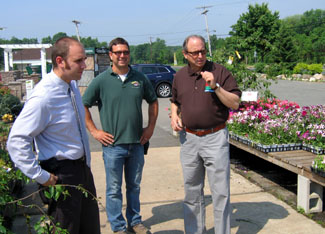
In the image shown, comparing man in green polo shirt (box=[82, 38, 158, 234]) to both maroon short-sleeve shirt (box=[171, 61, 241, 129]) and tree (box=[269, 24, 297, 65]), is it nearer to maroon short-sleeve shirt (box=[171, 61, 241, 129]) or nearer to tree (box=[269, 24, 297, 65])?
maroon short-sleeve shirt (box=[171, 61, 241, 129])

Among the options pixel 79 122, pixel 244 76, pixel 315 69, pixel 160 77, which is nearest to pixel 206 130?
pixel 79 122

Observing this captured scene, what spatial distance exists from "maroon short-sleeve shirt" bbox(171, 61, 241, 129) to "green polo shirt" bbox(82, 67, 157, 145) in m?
0.49

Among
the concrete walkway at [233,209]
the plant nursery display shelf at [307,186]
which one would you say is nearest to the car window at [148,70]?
the concrete walkway at [233,209]

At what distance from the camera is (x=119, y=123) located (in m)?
3.52

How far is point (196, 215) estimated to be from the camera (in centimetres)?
344

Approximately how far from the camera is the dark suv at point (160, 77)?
1795 cm

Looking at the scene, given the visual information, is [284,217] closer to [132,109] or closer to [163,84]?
[132,109]

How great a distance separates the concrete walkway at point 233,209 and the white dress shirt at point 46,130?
1.65 m

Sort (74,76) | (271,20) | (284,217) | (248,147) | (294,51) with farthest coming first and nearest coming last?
1. (271,20)
2. (294,51)
3. (248,147)
4. (284,217)
5. (74,76)

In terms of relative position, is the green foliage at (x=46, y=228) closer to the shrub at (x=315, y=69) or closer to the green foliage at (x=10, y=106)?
the green foliage at (x=10, y=106)

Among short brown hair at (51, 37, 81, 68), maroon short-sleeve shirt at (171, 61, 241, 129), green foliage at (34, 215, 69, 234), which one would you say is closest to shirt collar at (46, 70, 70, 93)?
short brown hair at (51, 37, 81, 68)

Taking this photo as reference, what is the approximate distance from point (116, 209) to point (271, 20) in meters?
55.9

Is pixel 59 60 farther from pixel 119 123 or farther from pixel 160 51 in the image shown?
pixel 160 51

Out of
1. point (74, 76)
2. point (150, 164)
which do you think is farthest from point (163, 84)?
point (74, 76)
